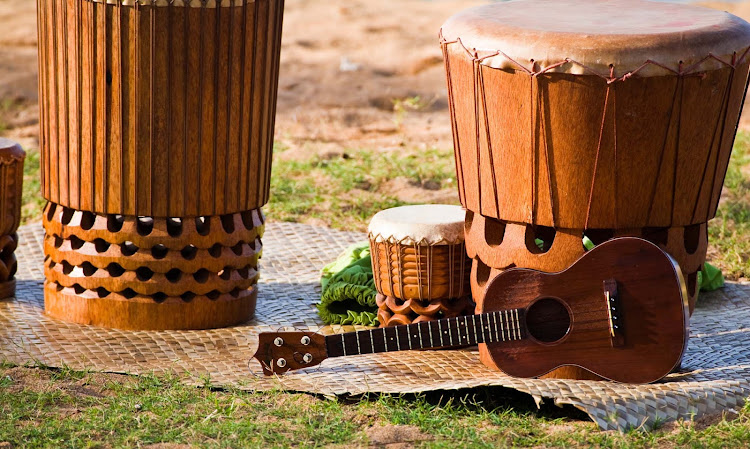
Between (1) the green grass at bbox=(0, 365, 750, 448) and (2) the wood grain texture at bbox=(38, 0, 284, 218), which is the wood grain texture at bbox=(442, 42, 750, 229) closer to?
(1) the green grass at bbox=(0, 365, 750, 448)

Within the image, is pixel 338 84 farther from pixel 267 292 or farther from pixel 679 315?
pixel 679 315

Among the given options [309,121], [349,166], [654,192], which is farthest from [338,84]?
[654,192]

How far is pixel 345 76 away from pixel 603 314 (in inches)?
200

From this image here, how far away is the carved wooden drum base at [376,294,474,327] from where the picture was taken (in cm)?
351

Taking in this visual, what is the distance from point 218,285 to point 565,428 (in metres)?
1.35

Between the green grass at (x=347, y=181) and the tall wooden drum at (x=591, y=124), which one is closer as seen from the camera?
the tall wooden drum at (x=591, y=124)

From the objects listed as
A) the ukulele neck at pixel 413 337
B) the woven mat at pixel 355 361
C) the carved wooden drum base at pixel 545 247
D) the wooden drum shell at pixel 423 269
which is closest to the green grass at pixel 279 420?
the woven mat at pixel 355 361

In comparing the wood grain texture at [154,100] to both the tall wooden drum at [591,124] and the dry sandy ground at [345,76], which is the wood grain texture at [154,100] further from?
the dry sandy ground at [345,76]

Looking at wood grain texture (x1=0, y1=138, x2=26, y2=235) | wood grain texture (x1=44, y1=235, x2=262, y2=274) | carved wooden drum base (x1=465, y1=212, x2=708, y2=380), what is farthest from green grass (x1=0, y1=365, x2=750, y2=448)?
wood grain texture (x1=0, y1=138, x2=26, y2=235)

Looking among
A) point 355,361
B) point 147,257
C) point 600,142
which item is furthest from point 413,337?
point 147,257

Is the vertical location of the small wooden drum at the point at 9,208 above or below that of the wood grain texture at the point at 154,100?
below

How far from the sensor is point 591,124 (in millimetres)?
3092

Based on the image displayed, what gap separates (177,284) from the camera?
12.0 feet

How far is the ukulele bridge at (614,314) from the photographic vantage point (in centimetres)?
310
